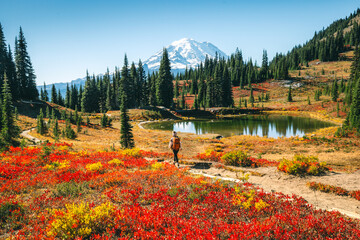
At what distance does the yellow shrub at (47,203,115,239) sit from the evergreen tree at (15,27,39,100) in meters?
74.4

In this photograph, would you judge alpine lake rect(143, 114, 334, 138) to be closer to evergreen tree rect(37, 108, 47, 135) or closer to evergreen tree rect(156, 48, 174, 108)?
evergreen tree rect(156, 48, 174, 108)

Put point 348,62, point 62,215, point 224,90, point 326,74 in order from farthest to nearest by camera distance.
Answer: point 348,62 → point 326,74 → point 224,90 → point 62,215

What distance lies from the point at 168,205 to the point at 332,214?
221 inches

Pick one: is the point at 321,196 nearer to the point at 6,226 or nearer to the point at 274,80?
the point at 6,226

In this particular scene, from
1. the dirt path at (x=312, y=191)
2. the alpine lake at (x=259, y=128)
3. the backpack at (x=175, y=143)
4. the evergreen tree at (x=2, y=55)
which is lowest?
the alpine lake at (x=259, y=128)

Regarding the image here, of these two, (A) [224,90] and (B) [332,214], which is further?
(A) [224,90]

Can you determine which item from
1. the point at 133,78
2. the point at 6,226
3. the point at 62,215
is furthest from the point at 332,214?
the point at 133,78

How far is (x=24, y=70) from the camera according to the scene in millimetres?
62562

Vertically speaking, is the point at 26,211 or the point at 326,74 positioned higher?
the point at 326,74

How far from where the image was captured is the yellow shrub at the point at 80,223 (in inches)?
211

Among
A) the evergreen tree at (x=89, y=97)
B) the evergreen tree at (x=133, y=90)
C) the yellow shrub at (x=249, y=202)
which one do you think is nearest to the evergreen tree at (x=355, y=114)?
the yellow shrub at (x=249, y=202)

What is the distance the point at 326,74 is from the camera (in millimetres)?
132875

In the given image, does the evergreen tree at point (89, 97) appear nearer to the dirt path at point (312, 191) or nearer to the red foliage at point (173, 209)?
the red foliage at point (173, 209)

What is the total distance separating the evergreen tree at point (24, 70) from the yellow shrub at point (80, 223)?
74.4 m
